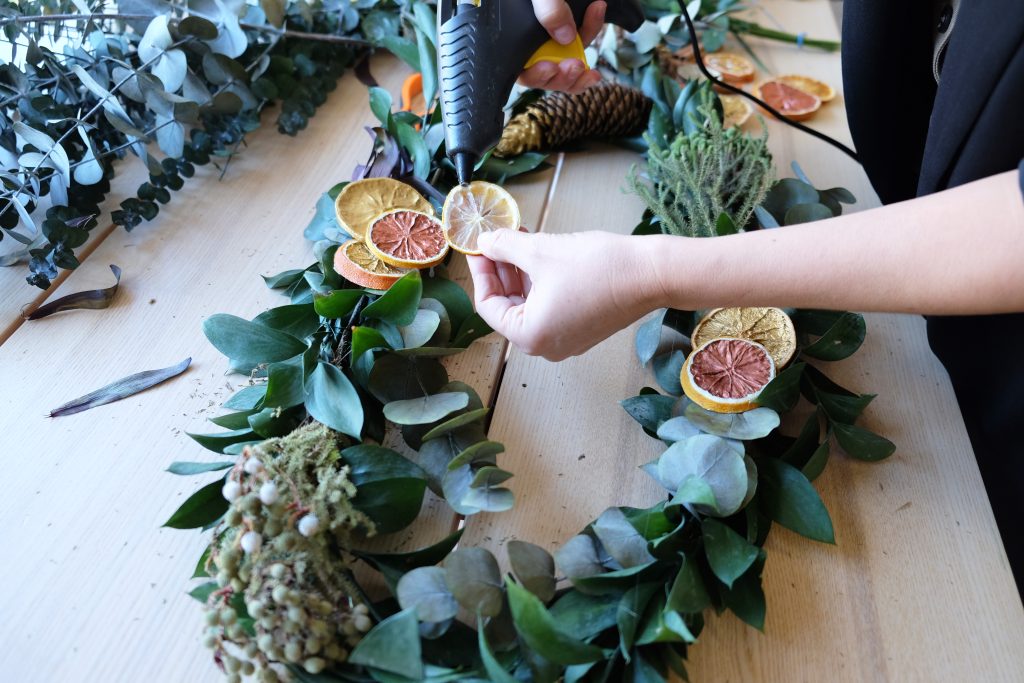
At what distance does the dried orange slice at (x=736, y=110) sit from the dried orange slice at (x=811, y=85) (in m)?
0.12

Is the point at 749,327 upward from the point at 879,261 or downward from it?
downward

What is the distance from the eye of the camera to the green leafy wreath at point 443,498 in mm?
545

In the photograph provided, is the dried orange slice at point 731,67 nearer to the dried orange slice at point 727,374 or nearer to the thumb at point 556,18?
the thumb at point 556,18

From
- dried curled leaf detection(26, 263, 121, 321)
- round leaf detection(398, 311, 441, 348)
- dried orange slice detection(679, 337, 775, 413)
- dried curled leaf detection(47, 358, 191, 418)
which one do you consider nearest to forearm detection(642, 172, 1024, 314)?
dried orange slice detection(679, 337, 775, 413)

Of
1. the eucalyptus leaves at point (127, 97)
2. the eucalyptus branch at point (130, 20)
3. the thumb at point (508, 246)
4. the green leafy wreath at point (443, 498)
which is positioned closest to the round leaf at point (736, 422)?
the green leafy wreath at point (443, 498)

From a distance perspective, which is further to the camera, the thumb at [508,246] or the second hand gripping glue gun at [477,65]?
the second hand gripping glue gun at [477,65]

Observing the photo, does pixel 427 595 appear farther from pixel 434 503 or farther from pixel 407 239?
pixel 407 239

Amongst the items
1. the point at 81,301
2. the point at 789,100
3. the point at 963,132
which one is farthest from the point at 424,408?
the point at 789,100

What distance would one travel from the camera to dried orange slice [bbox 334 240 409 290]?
0.77 meters

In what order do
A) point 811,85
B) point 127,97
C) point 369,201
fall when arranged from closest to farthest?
point 369,201 < point 127,97 < point 811,85

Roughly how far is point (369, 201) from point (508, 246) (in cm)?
25

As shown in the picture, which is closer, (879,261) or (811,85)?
(879,261)

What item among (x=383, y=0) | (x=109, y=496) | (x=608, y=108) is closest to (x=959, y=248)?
(x=608, y=108)

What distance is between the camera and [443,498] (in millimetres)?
687
